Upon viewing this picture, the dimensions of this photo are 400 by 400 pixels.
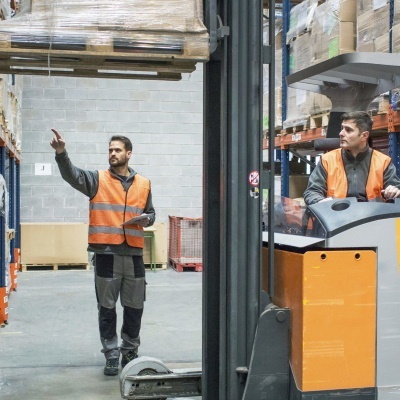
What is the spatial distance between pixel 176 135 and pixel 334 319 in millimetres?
11882

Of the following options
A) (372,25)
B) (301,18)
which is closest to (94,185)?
(372,25)

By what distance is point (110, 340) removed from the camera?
5914mm

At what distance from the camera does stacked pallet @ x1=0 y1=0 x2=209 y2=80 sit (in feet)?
10.5

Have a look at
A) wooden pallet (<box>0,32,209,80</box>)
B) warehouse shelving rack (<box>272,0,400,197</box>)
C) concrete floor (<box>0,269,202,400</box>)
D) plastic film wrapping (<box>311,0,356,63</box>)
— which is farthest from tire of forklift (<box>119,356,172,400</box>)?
plastic film wrapping (<box>311,0,356,63</box>)

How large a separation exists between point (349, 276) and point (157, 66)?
1.44 m

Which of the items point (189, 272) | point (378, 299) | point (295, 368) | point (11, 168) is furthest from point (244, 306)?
point (189, 272)

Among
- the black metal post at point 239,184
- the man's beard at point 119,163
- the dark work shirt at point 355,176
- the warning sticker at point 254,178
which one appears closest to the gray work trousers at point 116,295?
the man's beard at point 119,163

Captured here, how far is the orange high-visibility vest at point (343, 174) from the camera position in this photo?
4.76 metres

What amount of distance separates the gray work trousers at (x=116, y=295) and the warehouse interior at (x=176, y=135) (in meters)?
0.39

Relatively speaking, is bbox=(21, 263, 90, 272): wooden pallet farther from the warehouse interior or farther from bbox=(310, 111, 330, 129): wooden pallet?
bbox=(310, 111, 330, 129): wooden pallet

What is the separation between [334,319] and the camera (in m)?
3.27

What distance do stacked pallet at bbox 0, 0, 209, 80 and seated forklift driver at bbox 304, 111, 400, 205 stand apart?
5.76ft

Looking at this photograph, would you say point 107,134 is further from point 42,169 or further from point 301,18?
point 301,18

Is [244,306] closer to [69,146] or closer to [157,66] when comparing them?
[157,66]
